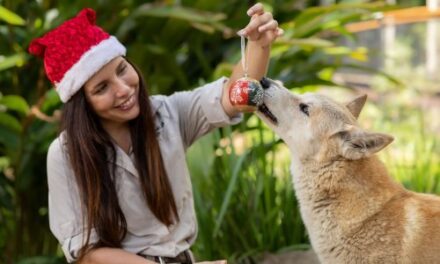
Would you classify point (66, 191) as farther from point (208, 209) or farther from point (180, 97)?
point (208, 209)

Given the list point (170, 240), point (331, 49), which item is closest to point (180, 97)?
point (170, 240)

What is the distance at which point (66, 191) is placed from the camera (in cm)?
318

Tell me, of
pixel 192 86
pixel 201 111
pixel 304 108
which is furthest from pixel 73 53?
pixel 192 86

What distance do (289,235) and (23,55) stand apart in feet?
6.47

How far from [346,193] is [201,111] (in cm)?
75

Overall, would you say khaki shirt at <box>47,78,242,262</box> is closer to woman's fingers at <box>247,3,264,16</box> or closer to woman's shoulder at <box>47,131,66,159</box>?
woman's shoulder at <box>47,131,66,159</box>

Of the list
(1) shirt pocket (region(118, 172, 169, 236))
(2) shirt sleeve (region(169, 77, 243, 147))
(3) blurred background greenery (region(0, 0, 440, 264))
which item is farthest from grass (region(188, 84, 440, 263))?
(1) shirt pocket (region(118, 172, 169, 236))

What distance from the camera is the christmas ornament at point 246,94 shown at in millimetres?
3023

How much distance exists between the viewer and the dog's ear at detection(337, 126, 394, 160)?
2876 mm

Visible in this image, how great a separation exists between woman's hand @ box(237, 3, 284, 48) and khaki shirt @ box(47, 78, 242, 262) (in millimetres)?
292

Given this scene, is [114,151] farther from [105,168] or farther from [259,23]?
[259,23]

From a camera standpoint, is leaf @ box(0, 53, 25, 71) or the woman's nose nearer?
the woman's nose

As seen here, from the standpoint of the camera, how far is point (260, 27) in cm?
308

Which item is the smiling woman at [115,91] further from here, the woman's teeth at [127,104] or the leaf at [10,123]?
the leaf at [10,123]
